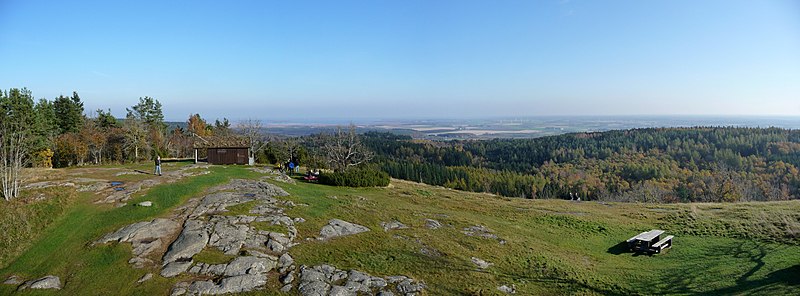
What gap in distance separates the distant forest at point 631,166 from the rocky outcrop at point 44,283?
90.6 metres

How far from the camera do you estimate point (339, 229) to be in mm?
18625

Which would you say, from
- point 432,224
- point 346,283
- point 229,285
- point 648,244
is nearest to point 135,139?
point 432,224

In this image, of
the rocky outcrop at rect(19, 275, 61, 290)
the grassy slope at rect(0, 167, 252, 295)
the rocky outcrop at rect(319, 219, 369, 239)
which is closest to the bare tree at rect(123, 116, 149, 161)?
the grassy slope at rect(0, 167, 252, 295)

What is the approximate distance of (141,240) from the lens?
15.1 m

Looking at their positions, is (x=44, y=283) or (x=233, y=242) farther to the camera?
(x=233, y=242)

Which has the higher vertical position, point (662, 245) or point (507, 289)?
point (507, 289)

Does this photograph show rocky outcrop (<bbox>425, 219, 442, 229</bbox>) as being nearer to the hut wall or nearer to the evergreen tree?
the hut wall

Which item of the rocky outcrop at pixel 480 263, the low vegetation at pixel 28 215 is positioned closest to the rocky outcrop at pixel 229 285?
the low vegetation at pixel 28 215

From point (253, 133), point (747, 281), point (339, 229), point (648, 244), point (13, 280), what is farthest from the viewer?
point (253, 133)

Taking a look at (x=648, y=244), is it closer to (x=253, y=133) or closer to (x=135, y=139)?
(x=253, y=133)

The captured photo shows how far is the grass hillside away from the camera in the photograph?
13.9m

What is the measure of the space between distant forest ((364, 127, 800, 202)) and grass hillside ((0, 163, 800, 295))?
63.5 m

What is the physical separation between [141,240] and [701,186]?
379ft

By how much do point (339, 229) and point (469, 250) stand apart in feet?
21.6
